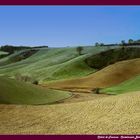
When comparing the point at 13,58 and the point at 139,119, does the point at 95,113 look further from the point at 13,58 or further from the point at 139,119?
the point at 13,58

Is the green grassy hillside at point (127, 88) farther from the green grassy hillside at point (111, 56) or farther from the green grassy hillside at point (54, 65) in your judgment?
the green grassy hillside at point (111, 56)

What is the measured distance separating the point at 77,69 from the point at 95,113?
66.9m

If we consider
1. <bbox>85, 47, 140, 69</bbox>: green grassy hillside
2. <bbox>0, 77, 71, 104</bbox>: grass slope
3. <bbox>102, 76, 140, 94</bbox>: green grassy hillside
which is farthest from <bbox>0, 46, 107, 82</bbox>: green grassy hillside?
<bbox>0, 77, 71, 104</bbox>: grass slope

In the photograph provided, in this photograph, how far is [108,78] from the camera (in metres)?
68.0

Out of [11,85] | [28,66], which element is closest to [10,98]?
[11,85]

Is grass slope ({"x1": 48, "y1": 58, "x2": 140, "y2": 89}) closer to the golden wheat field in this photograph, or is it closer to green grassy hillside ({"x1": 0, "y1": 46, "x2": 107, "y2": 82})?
green grassy hillside ({"x1": 0, "y1": 46, "x2": 107, "y2": 82})

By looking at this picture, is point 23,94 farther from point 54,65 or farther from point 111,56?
point 54,65

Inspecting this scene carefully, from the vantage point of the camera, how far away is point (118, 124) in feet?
74.9

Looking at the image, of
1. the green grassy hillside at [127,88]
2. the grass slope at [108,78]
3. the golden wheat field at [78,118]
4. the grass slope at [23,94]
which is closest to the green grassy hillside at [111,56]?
the grass slope at [108,78]

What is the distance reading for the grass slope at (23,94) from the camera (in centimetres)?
3391

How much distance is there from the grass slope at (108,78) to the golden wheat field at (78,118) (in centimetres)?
3408

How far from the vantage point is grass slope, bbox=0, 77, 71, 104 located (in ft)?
111

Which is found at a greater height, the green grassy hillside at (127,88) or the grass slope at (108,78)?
the grass slope at (108,78)

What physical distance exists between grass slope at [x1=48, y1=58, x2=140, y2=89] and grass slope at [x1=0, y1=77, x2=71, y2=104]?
2349 cm
